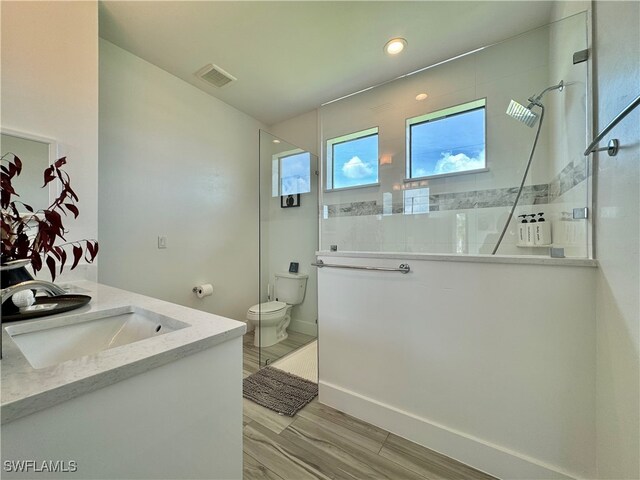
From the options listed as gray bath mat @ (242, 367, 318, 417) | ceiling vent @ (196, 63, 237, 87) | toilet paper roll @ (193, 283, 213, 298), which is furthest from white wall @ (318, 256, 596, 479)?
ceiling vent @ (196, 63, 237, 87)

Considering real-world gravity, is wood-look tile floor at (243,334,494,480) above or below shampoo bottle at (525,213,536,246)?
below

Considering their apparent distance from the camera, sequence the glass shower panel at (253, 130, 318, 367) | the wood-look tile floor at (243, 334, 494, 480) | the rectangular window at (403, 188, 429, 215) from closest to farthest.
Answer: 1. the wood-look tile floor at (243, 334, 494, 480)
2. the rectangular window at (403, 188, 429, 215)
3. the glass shower panel at (253, 130, 318, 367)

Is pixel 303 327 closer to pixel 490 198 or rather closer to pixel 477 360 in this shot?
pixel 477 360

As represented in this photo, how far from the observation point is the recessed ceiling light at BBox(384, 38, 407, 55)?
1856 millimetres

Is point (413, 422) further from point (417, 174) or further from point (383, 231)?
point (417, 174)

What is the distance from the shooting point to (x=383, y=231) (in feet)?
7.15

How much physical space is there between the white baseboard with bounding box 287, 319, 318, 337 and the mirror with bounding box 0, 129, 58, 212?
224cm

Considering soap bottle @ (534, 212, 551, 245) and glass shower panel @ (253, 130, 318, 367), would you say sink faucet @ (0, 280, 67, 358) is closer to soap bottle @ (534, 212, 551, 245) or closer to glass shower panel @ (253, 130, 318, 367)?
glass shower panel @ (253, 130, 318, 367)

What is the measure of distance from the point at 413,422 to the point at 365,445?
0.29 m

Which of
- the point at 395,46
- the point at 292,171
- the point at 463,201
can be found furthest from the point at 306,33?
the point at 463,201

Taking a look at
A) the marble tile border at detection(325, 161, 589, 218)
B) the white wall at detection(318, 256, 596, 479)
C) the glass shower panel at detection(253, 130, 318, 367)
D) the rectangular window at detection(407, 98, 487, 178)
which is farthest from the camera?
the glass shower panel at detection(253, 130, 318, 367)

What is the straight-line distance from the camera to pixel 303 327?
2820 millimetres

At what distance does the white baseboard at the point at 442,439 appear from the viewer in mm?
1125
